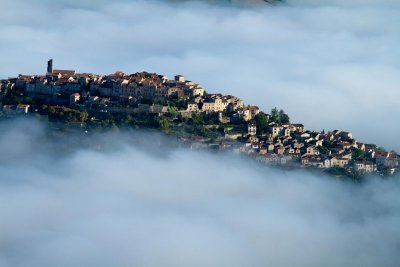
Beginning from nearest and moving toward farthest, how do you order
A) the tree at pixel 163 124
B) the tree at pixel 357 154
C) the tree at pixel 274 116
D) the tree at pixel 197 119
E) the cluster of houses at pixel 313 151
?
the cluster of houses at pixel 313 151, the tree at pixel 163 124, the tree at pixel 197 119, the tree at pixel 357 154, the tree at pixel 274 116

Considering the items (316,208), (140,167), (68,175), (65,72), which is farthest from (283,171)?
(65,72)

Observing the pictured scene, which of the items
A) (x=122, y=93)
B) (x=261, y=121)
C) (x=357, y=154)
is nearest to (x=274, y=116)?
(x=261, y=121)

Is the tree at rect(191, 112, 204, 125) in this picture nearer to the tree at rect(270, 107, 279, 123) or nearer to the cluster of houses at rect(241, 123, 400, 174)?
the cluster of houses at rect(241, 123, 400, 174)

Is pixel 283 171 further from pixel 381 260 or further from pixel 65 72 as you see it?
pixel 65 72

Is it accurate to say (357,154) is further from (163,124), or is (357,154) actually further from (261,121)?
(163,124)

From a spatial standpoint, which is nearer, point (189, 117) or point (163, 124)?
point (163, 124)

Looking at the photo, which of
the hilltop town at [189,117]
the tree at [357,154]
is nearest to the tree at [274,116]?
the hilltop town at [189,117]

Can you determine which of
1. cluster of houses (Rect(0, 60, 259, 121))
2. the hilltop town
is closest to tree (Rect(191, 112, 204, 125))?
the hilltop town

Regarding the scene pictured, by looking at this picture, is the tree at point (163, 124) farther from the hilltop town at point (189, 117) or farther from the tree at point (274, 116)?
the tree at point (274, 116)
